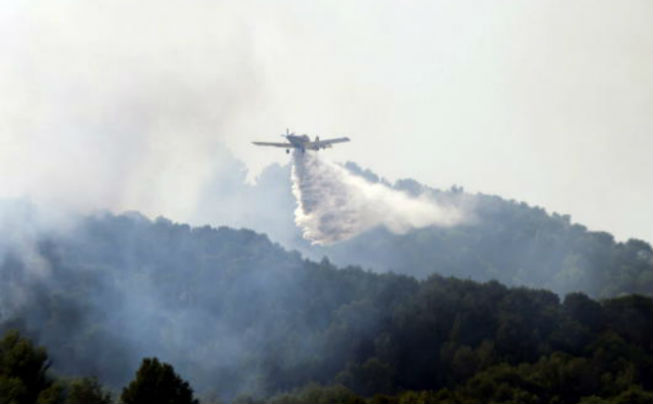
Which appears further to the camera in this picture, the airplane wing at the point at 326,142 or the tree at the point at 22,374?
the airplane wing at the point at 326,142

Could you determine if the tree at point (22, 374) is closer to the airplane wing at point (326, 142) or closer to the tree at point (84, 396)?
the tree at point (84, 396)

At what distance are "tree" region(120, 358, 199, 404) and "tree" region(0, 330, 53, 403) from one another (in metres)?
9.88

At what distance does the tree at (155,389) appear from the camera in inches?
3351

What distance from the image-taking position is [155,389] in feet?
281

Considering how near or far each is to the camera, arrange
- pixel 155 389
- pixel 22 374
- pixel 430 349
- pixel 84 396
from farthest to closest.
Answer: pixel 430 349 < pixel 22 374 < pixel 84 396 < pixel 155 389

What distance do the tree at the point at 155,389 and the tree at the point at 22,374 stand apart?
9.88 meters

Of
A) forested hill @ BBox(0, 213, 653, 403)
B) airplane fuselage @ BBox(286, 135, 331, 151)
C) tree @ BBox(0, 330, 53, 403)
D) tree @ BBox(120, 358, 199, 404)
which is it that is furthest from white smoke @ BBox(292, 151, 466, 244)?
tree @ BBox(120, 358, 199, 404)

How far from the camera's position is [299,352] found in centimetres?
18088

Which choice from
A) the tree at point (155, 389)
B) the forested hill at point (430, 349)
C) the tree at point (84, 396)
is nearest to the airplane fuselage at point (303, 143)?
the forested hill at point (430, 349)

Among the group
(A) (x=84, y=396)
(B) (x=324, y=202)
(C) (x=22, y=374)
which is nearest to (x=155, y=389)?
(A) (x=84, y=396)

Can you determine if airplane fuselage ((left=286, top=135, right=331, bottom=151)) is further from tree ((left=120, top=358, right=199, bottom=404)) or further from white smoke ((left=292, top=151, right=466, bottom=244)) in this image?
tree ((left=120, top=358, right=199, bottom=404))

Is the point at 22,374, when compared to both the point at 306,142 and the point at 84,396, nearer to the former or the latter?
the point at 84,396

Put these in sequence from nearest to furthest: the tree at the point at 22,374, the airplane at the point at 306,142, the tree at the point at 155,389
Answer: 1. the tree at the point at 155,389
2. the tree at the point at 22,374
3. the airplane at the point at 306,142

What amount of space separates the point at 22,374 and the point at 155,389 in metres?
16.4
